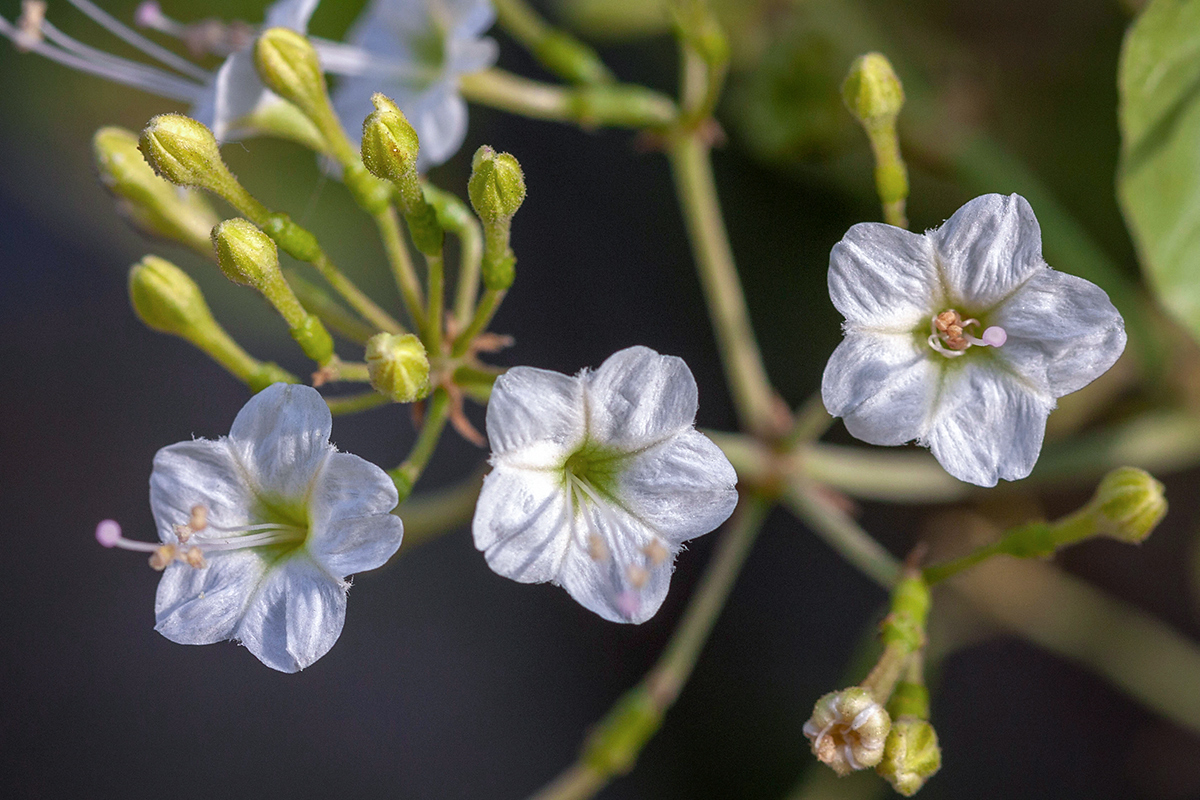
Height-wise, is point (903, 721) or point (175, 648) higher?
point (903, 721)

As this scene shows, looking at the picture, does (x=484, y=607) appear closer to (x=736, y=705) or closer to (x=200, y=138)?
(x=736, y=705)

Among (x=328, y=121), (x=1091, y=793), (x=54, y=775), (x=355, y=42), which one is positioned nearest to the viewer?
(x=328, y=121)

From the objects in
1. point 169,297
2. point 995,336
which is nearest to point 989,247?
point 995,336

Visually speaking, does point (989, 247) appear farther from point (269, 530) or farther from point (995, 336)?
point (269, 530)

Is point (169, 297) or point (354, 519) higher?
point (169, 297)

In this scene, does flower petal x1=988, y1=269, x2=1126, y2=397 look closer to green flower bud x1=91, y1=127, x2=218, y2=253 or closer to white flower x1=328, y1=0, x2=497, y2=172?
white flower x1=328, y1=0, x2=497, y2=172

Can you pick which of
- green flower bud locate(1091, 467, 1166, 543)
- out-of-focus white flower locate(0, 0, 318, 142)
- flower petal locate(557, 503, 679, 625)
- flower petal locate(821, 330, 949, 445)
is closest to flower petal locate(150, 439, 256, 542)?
flower petal locate(557, 503, 679, 625)

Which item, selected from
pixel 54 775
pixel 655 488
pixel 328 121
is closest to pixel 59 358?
pixel 54 775
